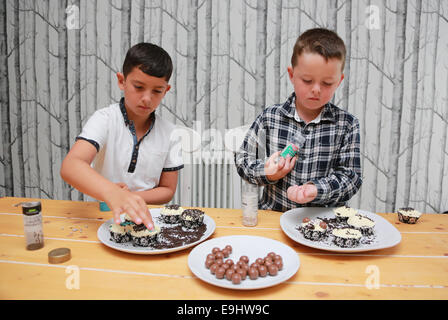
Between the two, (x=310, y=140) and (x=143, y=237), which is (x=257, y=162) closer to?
(x=310, y=140)

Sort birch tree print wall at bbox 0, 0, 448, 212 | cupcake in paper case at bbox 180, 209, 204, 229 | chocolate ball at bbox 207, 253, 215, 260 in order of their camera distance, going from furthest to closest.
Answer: birch tree print wall at bbox 0, 0, 448, 212, cupcake in paper case at bbox 180, 209, 204, 229, chocolate ball at bbox 207, 253, 215, 260

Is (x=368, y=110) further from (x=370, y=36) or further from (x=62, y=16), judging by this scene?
(x=62, y=16)

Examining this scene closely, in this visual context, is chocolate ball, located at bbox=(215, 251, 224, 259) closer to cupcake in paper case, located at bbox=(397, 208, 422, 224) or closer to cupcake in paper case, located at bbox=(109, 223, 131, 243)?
cupcake in paper case, located at bbox=(109, 223, 131, 243)

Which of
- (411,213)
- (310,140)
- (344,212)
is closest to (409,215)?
(411,213)

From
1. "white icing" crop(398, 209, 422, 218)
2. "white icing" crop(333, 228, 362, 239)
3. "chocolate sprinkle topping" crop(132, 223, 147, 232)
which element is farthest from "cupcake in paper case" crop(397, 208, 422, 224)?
"chocolate sprinkle topping" crop(132, 223, 147, 232)

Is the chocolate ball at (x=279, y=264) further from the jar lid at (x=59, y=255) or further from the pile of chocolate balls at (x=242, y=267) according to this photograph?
the jar lid at (x=59, y=255)

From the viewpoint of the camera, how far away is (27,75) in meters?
2.55

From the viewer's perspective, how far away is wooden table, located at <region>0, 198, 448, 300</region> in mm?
680

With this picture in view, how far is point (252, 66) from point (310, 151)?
1156 millimetres

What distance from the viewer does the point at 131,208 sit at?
843 mm

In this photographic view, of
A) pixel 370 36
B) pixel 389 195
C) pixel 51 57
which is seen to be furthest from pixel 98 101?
pixel 389 195

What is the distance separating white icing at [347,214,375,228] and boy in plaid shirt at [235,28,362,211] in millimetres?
137

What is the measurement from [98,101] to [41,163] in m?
0.76

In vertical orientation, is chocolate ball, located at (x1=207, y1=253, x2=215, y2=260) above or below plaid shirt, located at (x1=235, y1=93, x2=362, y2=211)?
below
